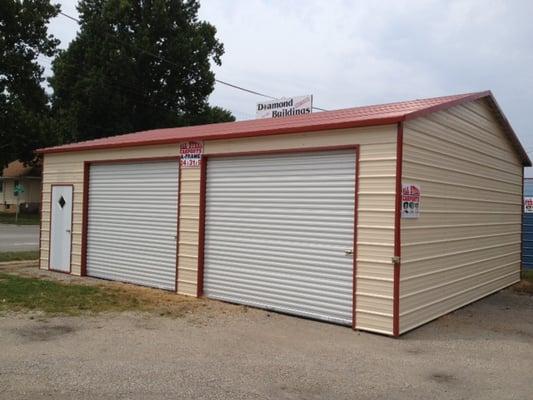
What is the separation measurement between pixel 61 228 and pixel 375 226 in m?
8.25

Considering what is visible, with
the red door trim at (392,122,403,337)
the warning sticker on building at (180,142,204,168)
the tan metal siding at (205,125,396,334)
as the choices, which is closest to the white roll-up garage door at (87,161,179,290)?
the warning sticker on building at (180,142,204,168)

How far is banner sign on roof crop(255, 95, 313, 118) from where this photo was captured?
18344mm

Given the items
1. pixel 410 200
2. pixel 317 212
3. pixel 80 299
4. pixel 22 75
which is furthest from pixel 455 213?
pixel 22 75

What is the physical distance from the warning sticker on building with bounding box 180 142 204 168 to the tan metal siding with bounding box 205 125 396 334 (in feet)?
10.4

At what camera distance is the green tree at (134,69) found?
34.4 meters

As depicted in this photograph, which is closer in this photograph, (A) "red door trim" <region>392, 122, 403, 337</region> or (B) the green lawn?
(A) "red door trim" <region>392, 122, 403, 337</region>

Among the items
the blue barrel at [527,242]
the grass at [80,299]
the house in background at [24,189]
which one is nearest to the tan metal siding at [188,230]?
the grass at [80,299]

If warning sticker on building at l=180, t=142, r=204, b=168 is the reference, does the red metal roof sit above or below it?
above

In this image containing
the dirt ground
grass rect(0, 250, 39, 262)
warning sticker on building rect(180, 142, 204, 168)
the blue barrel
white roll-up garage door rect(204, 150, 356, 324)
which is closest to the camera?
the dirt ground

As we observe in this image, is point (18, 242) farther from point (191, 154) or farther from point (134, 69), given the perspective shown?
point (134, 69)

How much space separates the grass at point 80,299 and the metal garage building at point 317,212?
689mm

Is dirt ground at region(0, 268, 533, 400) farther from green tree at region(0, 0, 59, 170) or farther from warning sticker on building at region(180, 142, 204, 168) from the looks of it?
green tree at region(0, 0, 59, 170)

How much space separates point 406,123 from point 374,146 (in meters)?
0.54

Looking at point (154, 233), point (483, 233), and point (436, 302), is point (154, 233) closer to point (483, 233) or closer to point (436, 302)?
point (436, 302)
